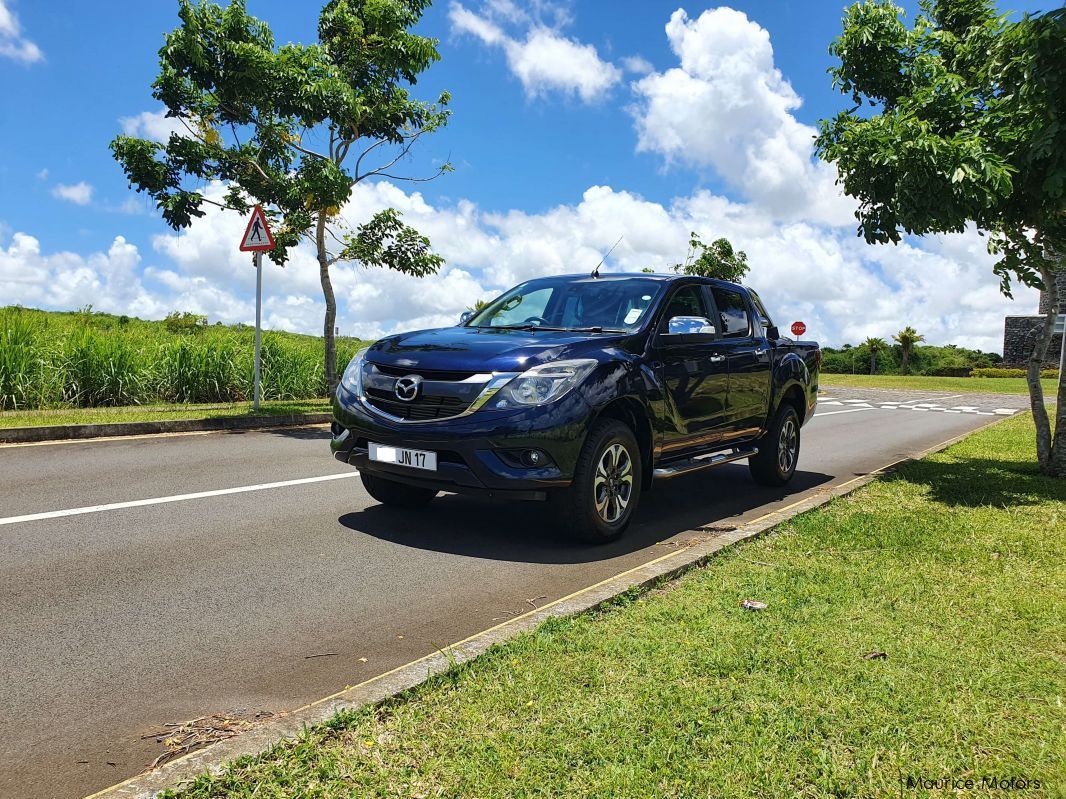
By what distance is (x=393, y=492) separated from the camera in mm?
6434

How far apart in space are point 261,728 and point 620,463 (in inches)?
132

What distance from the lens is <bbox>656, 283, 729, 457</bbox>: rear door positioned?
20.2 feet

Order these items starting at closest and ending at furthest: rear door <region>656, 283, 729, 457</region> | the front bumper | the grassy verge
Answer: the front bumper, rear door <region>656, 283, 729, 457</region>, the grassy verge

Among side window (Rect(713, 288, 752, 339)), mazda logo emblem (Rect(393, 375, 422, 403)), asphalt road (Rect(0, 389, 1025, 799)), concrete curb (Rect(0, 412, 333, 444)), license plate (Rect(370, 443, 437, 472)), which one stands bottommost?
asphalt road (Rect(0, 389, 1025, 799))

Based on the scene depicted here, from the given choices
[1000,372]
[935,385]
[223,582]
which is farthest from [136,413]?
[1000,372]

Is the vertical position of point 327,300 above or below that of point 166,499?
above

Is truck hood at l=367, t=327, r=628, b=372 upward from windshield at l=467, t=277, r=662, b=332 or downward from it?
downward

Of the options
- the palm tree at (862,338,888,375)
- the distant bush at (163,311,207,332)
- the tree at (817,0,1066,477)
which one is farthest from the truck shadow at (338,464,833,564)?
the palm tree at (862,338,888,375)

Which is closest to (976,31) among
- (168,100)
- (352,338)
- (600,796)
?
(600,796)

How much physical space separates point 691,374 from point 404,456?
2391 millimetres

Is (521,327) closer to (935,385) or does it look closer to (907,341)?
(935,385)

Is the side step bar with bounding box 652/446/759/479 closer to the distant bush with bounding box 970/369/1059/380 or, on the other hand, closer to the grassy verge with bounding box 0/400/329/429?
the grassy verge with bounding box 0/400/329/429

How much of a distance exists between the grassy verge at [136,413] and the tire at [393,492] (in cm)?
595

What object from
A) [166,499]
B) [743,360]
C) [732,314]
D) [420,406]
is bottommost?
[166,499]
